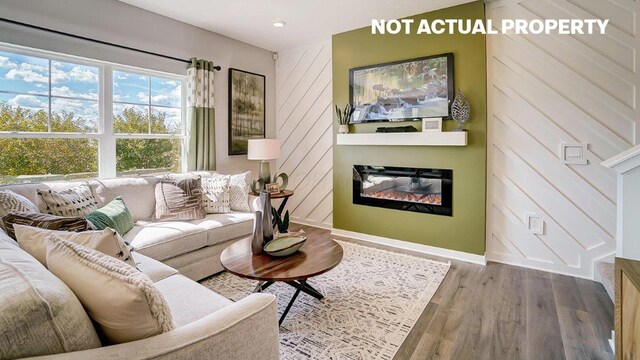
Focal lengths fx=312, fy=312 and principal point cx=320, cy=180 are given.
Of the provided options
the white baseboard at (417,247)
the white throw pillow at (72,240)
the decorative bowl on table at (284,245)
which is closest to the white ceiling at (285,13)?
the decorative bowl on table at (284,245)

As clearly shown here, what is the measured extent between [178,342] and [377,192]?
10.8ft

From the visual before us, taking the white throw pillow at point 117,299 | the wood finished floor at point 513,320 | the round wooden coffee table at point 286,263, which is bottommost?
the wood finished floor at point 513,320

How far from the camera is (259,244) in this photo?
215 cm

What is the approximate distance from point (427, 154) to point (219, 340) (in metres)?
3.09

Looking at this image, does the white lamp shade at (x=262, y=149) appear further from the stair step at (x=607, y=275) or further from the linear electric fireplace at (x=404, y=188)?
the stair step at (x=607, y=275)

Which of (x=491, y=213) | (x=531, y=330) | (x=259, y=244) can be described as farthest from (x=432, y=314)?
(x=491, y=213)

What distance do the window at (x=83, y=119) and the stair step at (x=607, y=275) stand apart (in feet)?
14.2

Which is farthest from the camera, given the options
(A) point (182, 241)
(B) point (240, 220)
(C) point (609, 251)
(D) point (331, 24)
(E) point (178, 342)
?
(D) point (331, 24)

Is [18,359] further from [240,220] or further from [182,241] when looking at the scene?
[240,220]

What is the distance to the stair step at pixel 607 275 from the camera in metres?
Result: 2.35

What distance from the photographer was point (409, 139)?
3.51 metres

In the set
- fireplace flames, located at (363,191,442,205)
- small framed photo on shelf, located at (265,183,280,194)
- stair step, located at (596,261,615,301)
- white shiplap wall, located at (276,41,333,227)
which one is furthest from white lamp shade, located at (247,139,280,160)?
stair step, located at (596,261,615,301)

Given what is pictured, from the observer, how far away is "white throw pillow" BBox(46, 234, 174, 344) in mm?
867

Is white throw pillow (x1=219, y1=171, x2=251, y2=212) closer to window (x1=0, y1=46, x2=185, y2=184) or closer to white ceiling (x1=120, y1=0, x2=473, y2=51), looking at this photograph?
window (x1=0, y1=46, x2=185, y2=184)
